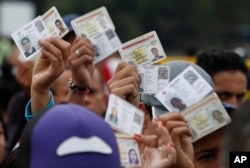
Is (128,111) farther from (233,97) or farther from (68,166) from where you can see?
(233,97)

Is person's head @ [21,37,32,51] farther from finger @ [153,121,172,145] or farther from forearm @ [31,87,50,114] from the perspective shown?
finger @ [153,121,172,145]

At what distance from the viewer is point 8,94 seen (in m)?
11.0

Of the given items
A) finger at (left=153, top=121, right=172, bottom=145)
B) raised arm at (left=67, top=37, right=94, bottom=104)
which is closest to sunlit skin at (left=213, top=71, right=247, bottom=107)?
raised arm at (left=67, top=37, right=94, bottom=104)

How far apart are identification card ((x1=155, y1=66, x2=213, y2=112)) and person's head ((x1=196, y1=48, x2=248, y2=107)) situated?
2199 mm

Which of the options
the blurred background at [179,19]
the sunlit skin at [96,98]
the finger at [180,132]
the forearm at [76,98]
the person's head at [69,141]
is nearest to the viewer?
the person's head at [69,141]

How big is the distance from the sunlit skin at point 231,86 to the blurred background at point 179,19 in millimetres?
20787

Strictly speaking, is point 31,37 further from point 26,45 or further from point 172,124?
point 172,124

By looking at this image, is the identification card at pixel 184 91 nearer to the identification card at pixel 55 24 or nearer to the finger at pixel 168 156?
the finger at pixel 168 156

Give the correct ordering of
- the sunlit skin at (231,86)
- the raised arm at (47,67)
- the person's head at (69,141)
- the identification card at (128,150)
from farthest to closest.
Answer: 1. the sunlit skin at (231,86)
2. the raised arm at (47,67)
3. the identification card at (128,150)
4. the person's head at (69,141)

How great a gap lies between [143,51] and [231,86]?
207 cm

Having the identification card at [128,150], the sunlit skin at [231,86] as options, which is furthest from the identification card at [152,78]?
the sunlit skin at [231,86]

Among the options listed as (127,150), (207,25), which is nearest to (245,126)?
(127,150)

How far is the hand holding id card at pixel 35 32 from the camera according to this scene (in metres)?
5.85

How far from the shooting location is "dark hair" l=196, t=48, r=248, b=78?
8.02 meters
